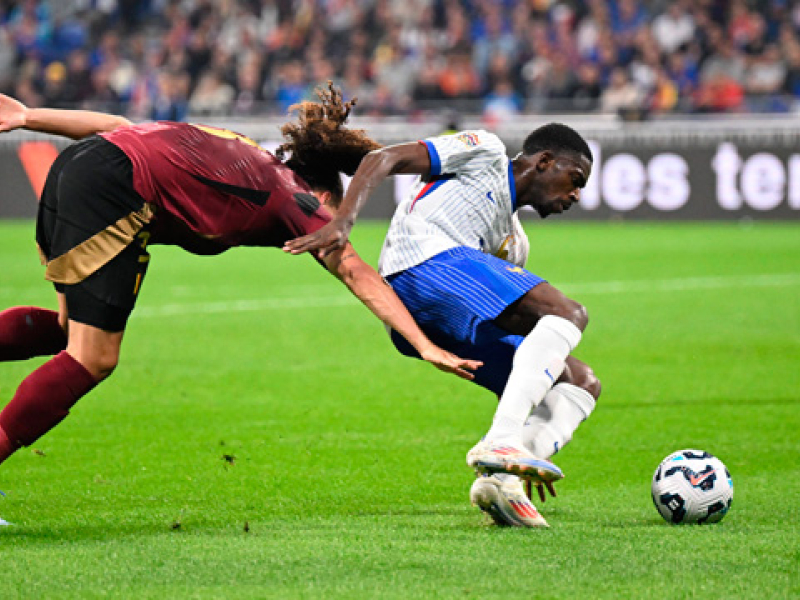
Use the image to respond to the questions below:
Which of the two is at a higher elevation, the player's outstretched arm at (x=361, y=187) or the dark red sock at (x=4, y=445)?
the player's outstretched arm at (x=361, y=187)

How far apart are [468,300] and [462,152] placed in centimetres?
61

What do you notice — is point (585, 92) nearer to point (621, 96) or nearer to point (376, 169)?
point (621, 96)

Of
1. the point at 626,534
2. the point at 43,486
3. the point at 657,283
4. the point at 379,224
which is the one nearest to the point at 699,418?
the point at 626,534

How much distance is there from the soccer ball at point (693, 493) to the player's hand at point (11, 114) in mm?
2731

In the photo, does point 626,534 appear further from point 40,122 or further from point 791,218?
point 791,218

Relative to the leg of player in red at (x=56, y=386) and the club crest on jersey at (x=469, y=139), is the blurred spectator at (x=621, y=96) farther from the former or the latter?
the leg of player in red at (x=56, y=386)

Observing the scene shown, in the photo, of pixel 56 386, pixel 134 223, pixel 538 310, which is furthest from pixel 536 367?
pixel 56 386

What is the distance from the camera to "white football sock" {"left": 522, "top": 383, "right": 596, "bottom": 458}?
511 cm

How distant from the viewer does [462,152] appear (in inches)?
210

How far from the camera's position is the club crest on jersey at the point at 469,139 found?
5.36m

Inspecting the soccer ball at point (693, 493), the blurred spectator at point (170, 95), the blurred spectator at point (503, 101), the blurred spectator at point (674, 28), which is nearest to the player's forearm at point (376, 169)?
the soccer ball at point (693, 493)

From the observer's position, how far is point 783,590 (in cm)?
399

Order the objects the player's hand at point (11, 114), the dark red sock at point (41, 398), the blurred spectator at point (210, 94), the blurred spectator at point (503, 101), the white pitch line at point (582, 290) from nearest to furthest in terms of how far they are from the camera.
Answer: the dark red sock at point (41, 398)
the player's hand at point (11, 114)
the white pitch line at point (582, 290)
the blurred spectator at point (503, 101)
the blurred spectator at point (210, 94)

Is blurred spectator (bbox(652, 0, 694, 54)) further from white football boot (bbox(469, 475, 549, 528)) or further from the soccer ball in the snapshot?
white football boot (bbox(469, 475, 549, 528))
